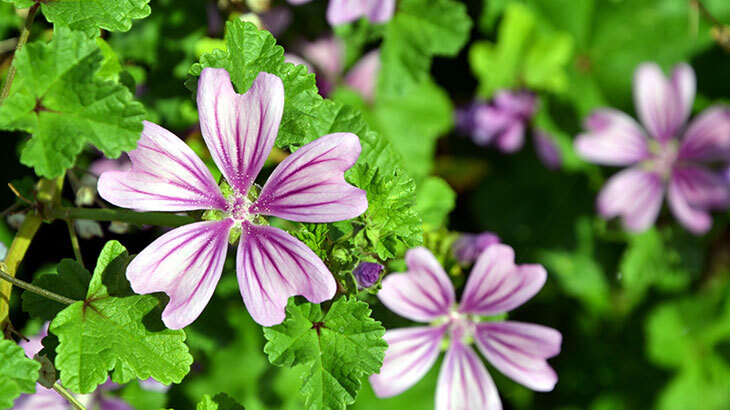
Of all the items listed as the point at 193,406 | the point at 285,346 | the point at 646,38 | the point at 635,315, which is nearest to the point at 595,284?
the point at 635,315

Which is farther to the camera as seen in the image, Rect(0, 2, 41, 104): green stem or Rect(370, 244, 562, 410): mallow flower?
Rect(370, 244, 562, 410): mallow flower

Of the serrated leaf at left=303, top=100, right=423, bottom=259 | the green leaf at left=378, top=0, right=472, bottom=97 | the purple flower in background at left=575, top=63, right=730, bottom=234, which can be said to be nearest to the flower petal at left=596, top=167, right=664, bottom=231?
the purple flower in background at left=575, top=63, right=730, bottom=234

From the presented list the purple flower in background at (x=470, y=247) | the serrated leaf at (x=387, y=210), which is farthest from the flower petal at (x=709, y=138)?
the serrated leaf at (x=387, y=210)

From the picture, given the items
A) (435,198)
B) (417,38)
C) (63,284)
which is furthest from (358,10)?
(63,284)

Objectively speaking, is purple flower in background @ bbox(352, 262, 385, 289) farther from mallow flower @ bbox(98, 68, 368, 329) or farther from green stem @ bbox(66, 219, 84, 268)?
green stem @ bbox(66, 219, 84, 268)

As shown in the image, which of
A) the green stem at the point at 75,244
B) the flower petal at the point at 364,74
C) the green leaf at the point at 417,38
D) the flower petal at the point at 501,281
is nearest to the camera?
the green stem at the point at 75,244

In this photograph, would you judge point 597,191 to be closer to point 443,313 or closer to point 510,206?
point 510,206

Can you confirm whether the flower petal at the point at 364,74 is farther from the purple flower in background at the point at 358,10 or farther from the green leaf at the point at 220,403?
the green leaf at the point at 220,403
